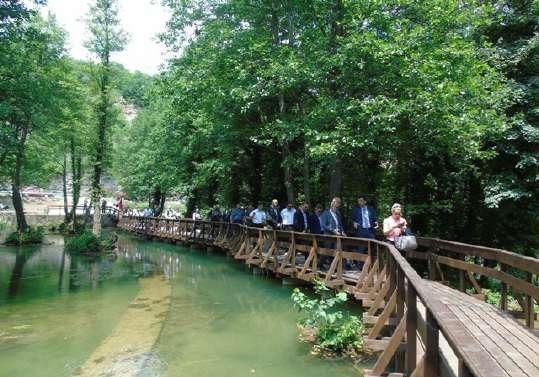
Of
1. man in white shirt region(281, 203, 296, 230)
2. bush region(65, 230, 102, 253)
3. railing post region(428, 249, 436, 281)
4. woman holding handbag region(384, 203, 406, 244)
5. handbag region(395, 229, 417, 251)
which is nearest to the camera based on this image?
handbag region(395, 229, 417, 251)

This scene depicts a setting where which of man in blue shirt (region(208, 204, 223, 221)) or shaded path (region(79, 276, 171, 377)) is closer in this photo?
shaded path (region(79, 276, 171, 377))

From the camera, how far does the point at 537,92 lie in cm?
1352

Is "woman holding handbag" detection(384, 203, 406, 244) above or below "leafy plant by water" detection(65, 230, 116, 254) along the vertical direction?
above

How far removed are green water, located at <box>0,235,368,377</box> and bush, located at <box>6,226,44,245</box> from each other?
674 cm

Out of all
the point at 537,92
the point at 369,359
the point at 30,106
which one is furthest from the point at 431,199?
the point at 30,106

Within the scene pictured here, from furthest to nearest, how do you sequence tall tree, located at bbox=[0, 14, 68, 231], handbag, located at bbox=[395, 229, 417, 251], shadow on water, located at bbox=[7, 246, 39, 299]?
shadow on water, located at bbox=[7, 246, 39, 299] → tall tree, located at bbox=[0, 14, 68, 231] → handbag, located at bbox=[395, 229, 417, 251]

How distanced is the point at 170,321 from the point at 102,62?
1576 centimetres

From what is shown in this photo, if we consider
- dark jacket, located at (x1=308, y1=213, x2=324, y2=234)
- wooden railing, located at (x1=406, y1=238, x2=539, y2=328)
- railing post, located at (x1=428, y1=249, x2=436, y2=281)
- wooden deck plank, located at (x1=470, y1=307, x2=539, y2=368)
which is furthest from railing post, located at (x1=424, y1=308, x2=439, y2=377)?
dark jacket, located at (x1=308, y1=213, x2=324, y2=234)

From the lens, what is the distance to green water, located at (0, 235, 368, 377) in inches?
262

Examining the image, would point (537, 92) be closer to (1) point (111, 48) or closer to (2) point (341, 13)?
(2) point (341, 13)

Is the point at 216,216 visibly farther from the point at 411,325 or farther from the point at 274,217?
the point at 411,325

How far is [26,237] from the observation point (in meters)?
23.6

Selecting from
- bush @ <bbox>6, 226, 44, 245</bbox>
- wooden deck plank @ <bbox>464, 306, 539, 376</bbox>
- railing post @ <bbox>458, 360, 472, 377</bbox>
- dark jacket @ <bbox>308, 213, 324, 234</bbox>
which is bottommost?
bush @ <bbox>6, 226, 44, 245</bbox>

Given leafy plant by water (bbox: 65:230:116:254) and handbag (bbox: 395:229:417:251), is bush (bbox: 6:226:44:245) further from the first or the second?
handbag (bbox: 395:229:417:251)
